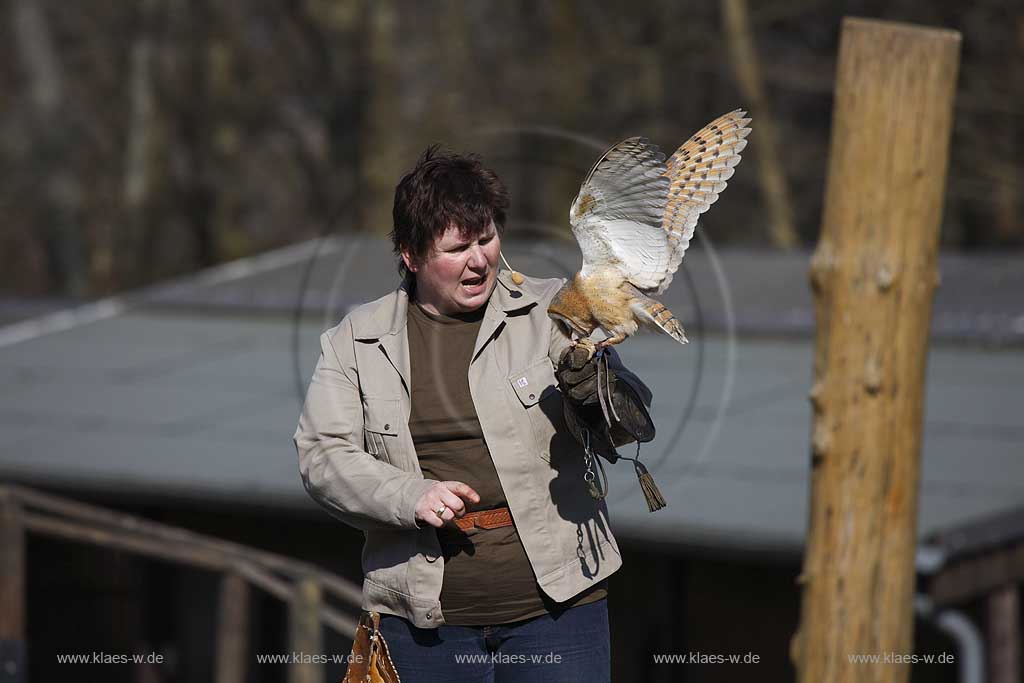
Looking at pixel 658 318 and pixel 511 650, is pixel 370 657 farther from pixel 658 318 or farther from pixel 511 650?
pixel 658 318


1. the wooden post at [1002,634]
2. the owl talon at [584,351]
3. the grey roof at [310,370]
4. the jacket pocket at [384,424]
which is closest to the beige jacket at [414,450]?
the jacket pocket at [384,424]

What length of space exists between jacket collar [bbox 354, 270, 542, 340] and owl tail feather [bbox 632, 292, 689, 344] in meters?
0.25

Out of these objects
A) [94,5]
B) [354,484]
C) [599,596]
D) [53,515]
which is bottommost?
[599,596]

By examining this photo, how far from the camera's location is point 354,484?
2.49 metres

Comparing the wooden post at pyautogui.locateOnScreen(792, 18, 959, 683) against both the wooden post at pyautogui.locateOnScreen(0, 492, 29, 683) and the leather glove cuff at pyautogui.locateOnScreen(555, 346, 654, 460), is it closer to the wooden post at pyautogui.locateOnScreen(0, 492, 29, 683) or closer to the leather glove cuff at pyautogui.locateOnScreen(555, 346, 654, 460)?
the leather glove cuff at pyautogui.locateOnScreen(555, 346, 654, 460)

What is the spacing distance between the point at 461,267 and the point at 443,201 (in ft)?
0.38

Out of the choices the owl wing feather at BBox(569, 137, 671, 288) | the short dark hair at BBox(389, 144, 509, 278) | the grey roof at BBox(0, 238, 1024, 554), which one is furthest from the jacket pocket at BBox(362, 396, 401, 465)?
the grey roof at BBox(0, 238, 1024, 554)

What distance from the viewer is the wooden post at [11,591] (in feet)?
17.2

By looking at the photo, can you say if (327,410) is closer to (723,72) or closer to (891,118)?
(891,118)

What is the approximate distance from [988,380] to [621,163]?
5.06m

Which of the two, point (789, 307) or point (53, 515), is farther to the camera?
point (789, 307)

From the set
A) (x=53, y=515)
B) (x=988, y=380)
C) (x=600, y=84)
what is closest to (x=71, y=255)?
(x=600, y=84)

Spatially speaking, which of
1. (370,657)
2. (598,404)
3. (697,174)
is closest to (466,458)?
(598,404)

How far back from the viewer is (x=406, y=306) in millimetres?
2635
